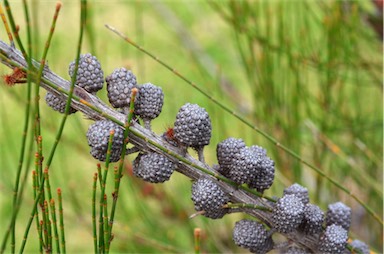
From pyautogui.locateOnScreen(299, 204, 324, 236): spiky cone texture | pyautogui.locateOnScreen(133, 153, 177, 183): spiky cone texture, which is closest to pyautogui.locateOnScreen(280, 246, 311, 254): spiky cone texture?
pyautogui.locateOnScreen(299, 204, 324, 236): spiky cone texture

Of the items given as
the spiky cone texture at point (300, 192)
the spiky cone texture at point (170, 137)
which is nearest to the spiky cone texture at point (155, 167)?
the spiky cone texture at point (170, 137)

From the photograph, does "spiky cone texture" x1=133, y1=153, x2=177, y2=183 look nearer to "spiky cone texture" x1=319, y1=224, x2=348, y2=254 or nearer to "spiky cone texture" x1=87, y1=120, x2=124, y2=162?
"spiky cone texture" x1=87, y1=120, x2=124, y2=162

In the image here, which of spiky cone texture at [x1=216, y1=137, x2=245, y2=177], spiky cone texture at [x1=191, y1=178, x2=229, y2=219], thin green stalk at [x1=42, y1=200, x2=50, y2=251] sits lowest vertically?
thin green stalk at [x1=42, y1=200, x2=50, y2=251]

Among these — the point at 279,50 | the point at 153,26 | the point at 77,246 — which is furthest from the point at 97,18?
the point at 279,50

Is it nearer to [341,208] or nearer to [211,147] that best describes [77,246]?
[211,147]

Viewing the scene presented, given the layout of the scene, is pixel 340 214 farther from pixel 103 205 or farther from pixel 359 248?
pixel 103 205

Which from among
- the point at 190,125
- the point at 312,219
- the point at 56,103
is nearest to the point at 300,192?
the point at 312,219
